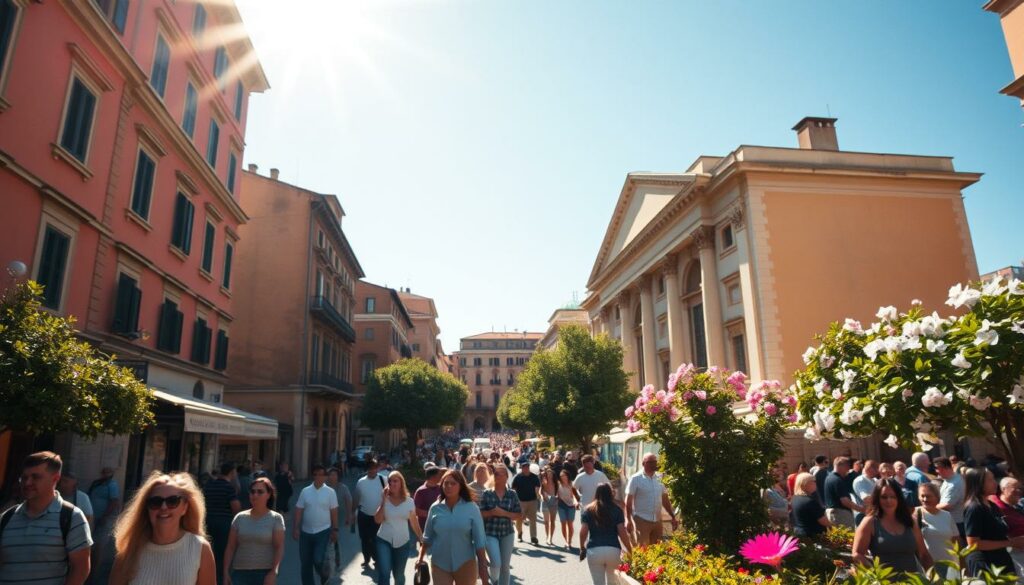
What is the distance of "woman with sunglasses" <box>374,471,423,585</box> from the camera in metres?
6.52

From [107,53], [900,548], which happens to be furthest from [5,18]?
[900,548]

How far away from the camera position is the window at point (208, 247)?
62.2 ft

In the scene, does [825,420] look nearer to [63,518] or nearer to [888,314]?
[888,314]

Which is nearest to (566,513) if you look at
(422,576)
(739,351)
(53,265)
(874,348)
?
(422,576)

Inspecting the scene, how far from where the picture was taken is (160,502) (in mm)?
3242

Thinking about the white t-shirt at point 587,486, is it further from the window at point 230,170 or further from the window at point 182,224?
the window at point 230,170

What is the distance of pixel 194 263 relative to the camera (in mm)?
18094

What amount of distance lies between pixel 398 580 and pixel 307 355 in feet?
80.9

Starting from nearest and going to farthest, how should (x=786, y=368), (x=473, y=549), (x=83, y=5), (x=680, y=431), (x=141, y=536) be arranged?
(x=141, y=536) → (x=473, y=549) → (x=680, y=431) → (x=83, y=5) → (x=786, y=368)

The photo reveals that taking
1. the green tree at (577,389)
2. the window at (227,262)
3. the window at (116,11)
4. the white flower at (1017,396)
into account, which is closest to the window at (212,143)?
the window at (227,262)

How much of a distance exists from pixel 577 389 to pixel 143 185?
19576mm

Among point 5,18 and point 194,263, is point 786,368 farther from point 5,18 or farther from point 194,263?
point 5,18

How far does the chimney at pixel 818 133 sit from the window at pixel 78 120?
90.4 feet

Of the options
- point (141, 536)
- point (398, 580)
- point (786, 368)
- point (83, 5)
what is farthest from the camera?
point (786, 368)
